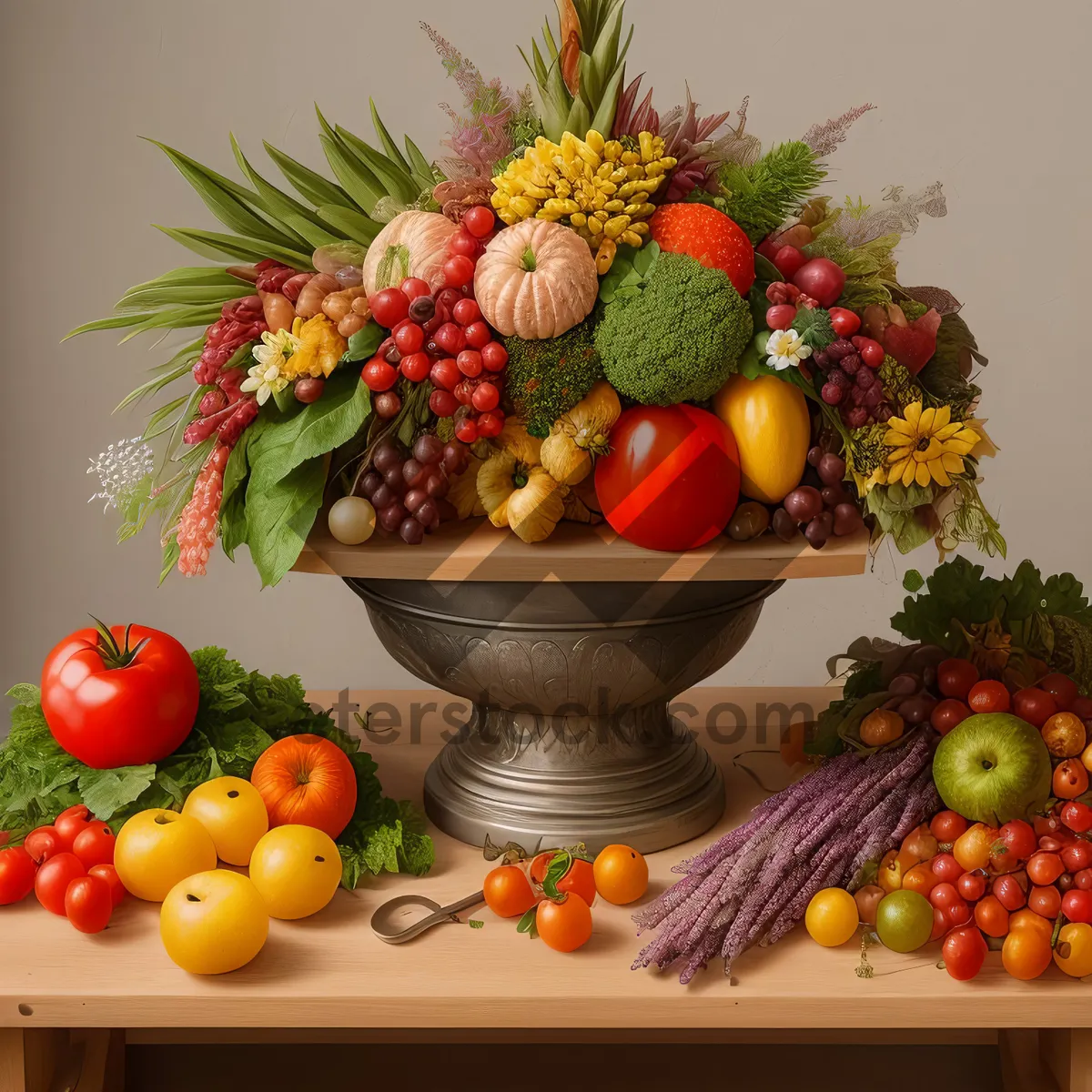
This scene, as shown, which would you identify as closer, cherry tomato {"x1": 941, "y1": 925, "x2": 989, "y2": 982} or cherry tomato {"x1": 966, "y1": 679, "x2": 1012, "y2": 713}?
cherry tomato {"x1": 941, "y1": 925, "x2": 989, "y2": 982}

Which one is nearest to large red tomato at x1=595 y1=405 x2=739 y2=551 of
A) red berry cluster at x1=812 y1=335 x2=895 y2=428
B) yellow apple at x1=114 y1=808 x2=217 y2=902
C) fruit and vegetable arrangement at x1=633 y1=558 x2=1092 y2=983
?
red berry cluster at x1=812 y1=335 x2=895 y2=428

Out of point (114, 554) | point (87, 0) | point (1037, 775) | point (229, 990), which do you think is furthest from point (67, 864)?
point (87, 0)

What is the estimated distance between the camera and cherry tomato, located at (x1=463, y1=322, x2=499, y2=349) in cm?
133

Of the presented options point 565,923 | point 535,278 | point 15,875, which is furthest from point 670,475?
point 15,875

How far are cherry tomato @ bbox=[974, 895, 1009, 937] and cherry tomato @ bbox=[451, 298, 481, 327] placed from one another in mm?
763

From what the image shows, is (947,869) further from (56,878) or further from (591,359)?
(56,878)

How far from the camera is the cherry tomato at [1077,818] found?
1326 mm

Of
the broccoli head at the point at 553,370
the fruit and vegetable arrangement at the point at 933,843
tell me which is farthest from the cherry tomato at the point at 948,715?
the broccoli head at the point at 553,370

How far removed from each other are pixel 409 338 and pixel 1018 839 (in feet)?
2.57

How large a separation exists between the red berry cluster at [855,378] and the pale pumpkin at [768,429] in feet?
0.13

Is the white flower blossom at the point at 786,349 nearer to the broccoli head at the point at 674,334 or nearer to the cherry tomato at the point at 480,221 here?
the broccoli head at the point at 674,334

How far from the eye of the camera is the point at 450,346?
4.38ft

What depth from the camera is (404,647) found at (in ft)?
4.96

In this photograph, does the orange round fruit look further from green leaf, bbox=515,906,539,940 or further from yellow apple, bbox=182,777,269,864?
yellow apple, bbox=182,777,269,864
